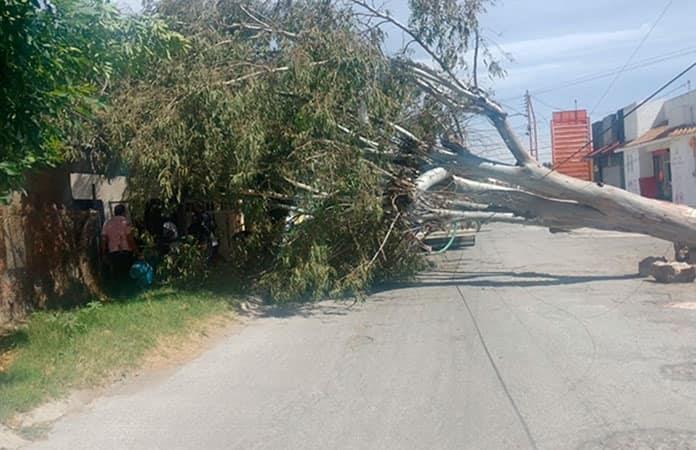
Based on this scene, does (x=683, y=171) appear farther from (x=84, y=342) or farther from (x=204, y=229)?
(x=84, y=342)

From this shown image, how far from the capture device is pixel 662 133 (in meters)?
35.4

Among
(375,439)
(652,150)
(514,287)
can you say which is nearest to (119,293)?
(514,287)

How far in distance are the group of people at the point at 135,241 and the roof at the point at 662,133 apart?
21.0 metres

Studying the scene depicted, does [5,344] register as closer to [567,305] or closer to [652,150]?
[567,305]

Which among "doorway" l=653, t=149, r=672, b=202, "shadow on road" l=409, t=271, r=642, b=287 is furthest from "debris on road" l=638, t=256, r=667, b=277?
"doorway" l=653, t=149, r=672, b=202

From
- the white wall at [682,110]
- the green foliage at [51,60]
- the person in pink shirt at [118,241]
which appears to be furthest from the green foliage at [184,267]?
the white wall at [682,110]

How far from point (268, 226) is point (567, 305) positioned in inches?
226

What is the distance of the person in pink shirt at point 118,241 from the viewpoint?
15555 millimetres

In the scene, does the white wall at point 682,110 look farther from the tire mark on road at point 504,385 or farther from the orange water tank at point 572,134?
the tire mark on road at point 504,385

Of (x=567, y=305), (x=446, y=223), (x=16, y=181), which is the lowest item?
(x=567, y=305)

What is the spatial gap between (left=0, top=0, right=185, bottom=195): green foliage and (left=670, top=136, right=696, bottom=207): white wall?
88.2ft

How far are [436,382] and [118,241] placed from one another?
8.98 metres

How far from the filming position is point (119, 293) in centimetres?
1541

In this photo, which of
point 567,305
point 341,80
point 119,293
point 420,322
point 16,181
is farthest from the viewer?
point 119,293
